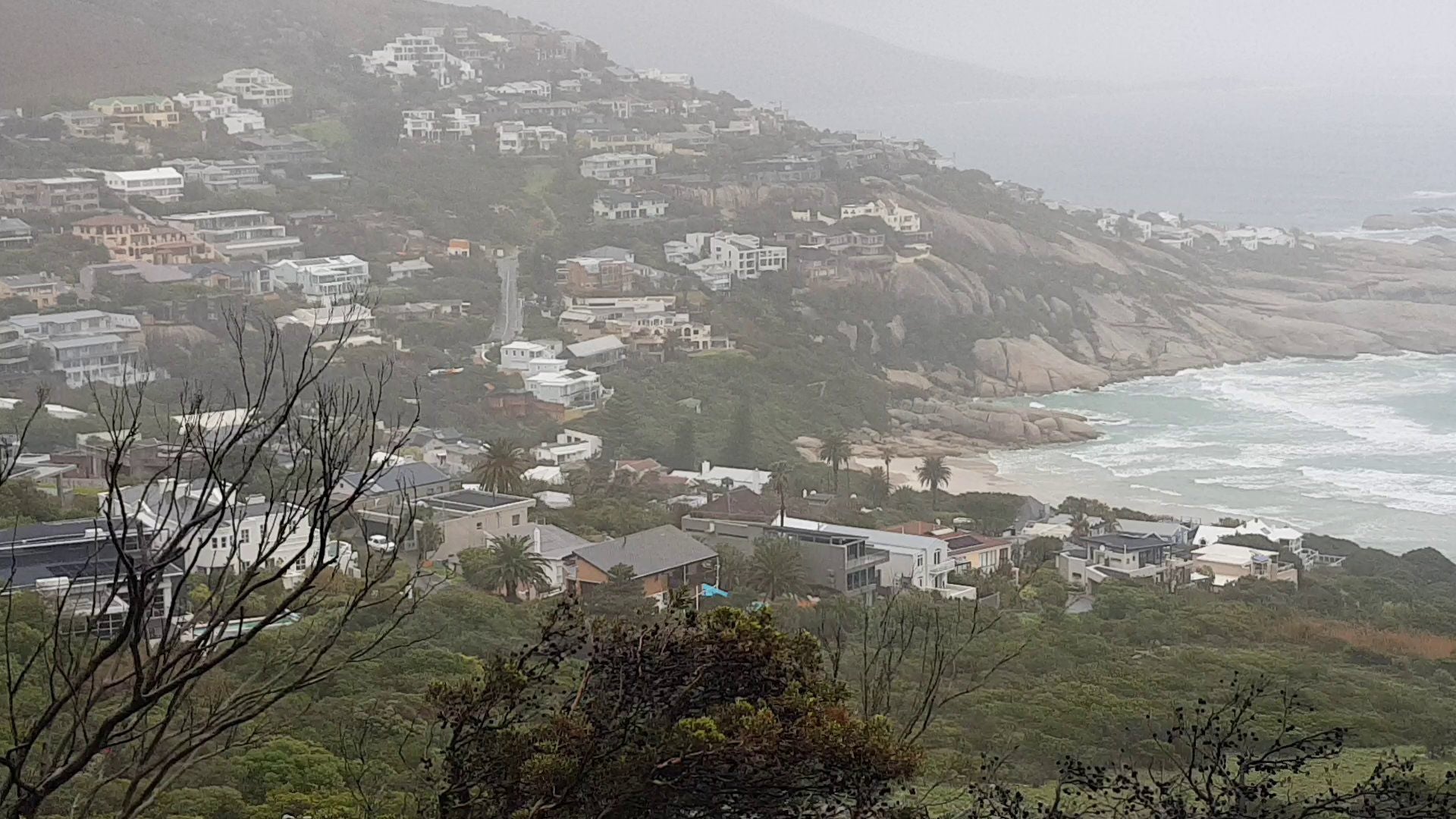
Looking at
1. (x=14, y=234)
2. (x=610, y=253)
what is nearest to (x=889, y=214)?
(x=610, y=253)

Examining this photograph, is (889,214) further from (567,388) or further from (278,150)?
(278,150)

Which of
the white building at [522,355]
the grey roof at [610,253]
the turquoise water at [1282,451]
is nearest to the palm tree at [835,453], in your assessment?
the turquoise water at [1282,451]

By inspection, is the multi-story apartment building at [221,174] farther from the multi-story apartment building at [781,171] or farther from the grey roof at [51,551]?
the grey roof at [51,551]

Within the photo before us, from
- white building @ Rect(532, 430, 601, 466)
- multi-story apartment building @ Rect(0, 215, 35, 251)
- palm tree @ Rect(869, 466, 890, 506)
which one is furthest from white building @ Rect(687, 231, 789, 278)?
multi-story apartment building @ Rect(0, 215, 35, 251)

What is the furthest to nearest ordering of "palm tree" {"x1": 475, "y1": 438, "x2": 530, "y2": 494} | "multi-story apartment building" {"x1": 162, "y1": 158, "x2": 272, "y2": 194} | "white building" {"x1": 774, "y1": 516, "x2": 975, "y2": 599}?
"multi-story apartment building" {"x1": 162, "y1": 158, "x2": 272, "y2": 194} → "palm tree" {"x1": 475, "y1": 438, "x2": 530, "y2": 494} → "white building" {"x1": 774, "y1": 516, "x2": 975, "y2": 599}

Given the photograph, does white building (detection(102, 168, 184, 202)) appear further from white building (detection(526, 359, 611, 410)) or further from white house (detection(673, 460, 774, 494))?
white house (detection(673, 460, 774, 494))

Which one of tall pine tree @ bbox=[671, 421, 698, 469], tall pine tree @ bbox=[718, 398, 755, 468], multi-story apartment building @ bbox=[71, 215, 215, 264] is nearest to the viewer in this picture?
tall pine tree @ bbox=[671, 421, 698, 469]

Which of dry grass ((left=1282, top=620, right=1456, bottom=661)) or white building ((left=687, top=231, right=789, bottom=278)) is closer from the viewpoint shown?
dry grass ((left=1282, top=620, right=1456, bottom=661))
